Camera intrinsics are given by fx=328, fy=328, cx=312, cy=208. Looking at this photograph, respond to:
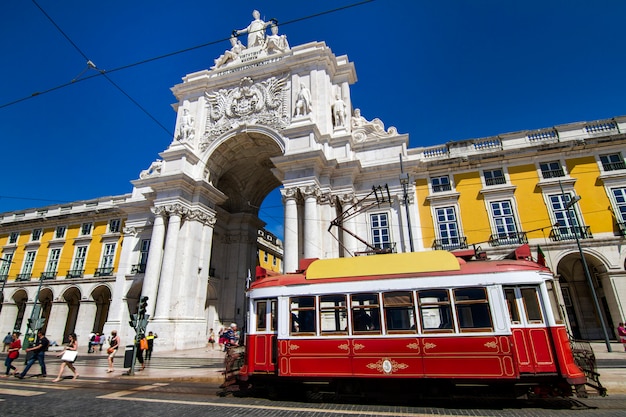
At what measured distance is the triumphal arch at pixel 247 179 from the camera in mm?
21281

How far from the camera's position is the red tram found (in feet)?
23.5

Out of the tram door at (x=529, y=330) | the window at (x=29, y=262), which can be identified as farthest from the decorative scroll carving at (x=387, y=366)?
the window at (x=29, y=262)

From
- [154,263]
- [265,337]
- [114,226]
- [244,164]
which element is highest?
[244,164]

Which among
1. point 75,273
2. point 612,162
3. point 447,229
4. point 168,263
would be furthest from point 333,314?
point 75,273

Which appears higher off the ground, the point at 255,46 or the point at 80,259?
the point at 255,46

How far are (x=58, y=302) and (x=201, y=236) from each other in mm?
18876

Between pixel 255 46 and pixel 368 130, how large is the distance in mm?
13356

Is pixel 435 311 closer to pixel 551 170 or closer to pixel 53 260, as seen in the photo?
pixel 551 170

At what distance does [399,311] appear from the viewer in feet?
26.2

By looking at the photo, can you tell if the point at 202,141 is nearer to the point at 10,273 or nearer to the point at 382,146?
the point at 382,146

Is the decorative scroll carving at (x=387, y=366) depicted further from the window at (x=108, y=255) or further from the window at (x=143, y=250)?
the window at (x=108, y=255)

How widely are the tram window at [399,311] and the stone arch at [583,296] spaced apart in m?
16.7

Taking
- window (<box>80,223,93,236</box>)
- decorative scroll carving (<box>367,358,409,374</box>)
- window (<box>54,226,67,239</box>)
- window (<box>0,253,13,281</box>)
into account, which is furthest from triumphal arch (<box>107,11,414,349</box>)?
window (<box>0,253,13,281</box>)

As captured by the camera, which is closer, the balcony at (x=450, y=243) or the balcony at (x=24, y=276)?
the balcony at (x=450, y=243)
